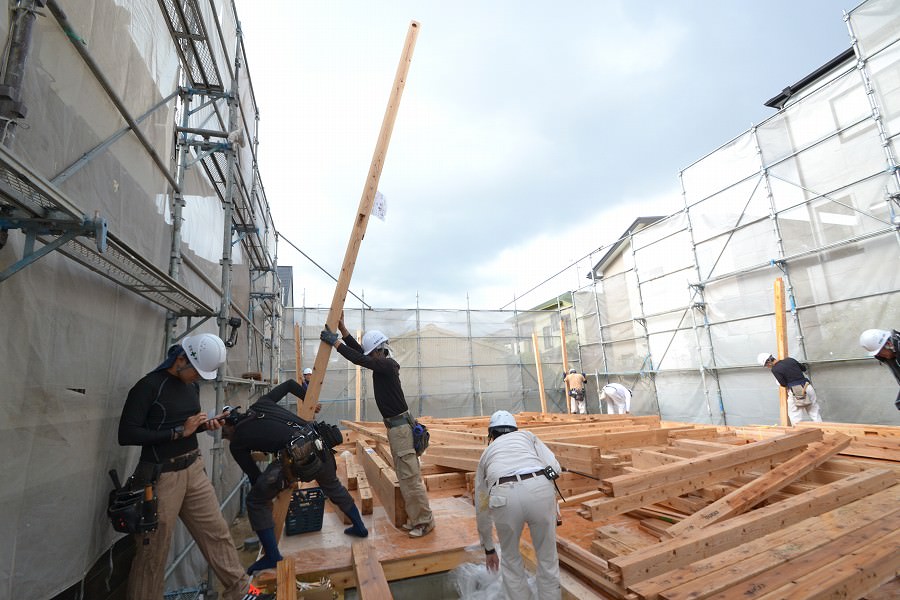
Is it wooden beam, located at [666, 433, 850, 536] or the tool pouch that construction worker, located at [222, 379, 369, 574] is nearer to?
wooden beam, located at [666, 433, 850, 536]

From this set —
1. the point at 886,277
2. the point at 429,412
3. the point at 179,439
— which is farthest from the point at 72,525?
the point at 429,412

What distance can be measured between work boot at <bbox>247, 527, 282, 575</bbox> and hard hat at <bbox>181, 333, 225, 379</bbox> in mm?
1383

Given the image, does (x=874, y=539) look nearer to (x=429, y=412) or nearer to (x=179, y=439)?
(x=179, y=439)

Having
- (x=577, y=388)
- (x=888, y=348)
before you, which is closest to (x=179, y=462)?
(x=888, y=348)

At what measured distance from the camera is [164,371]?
262 cm

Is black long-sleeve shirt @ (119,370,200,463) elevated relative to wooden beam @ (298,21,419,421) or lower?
lower

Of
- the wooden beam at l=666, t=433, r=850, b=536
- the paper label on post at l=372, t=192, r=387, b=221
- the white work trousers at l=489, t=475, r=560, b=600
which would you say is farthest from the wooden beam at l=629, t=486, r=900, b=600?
the paper label on post at l=372, t=192, r=387, b=221

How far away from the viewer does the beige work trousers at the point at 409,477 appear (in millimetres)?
3611

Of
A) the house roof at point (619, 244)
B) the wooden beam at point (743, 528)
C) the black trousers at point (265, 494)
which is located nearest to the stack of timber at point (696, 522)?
the wooden beam at point (743, 528)

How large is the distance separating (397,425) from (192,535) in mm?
1678

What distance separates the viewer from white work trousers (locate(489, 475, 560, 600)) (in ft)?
8.56

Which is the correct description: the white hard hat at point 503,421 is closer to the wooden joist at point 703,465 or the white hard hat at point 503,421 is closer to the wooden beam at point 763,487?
the wooden joist at point 703,465

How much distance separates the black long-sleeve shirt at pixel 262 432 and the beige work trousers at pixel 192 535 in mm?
441

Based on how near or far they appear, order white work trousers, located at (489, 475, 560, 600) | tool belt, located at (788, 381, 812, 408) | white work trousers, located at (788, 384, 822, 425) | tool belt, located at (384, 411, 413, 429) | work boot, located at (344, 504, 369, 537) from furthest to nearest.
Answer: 1. white work trousers, located at (788, 384, 822, 425)
2. tool belt, located at (788, 381, 812, 408)
3. tool belt, located at (384, 411, 413, 429)
4. work boot, located at (344, 504, 369, 537)
5. white work trousers, located at (489, 475, 560, 600)
